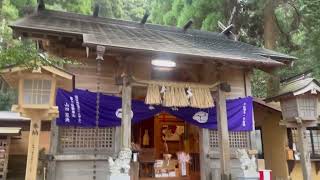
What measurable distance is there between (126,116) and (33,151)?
2506 mm

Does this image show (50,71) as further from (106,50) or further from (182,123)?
(182,123)

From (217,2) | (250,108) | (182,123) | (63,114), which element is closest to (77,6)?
(217,2)

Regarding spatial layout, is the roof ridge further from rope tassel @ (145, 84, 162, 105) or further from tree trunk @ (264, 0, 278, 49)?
rope tassel @ (145, 84, 162, 105)

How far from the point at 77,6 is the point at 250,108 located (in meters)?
12.0

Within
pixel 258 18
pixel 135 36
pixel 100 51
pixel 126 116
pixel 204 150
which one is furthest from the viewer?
pixel 258 18

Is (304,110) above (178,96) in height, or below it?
below

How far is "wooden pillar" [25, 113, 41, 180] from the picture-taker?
6.30 meters

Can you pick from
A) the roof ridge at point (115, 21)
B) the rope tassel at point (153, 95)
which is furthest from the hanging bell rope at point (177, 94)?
the roof ridge at point (115, 21)

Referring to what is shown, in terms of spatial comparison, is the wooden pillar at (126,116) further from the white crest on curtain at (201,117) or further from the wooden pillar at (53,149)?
the white crest on curtain at (201,117)

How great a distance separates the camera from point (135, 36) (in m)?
9.88

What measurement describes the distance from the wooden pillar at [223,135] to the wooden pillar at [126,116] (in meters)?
2.76

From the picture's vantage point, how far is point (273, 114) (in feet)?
44.8

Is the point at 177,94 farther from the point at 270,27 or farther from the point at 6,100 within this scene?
the point at 6,100

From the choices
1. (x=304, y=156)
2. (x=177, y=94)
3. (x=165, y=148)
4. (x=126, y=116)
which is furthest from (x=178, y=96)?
(x=165, y=148)
